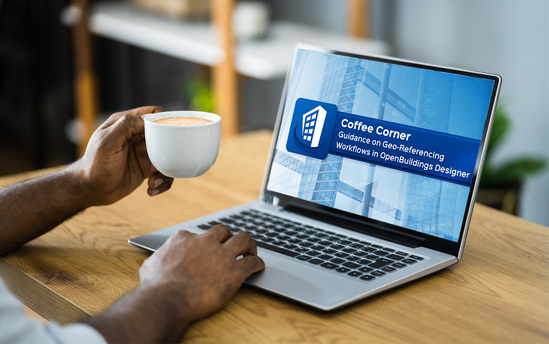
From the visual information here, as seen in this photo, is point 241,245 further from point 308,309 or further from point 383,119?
point 383,119

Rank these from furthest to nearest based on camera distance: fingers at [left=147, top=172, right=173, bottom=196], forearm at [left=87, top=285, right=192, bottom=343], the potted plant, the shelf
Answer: the shelf
the potted plant
fingers at [left=147, top=172, right=173, bottom=196]
forearm at [left=87, top=285, right=192, bottom=343]

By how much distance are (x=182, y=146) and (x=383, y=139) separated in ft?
0.96

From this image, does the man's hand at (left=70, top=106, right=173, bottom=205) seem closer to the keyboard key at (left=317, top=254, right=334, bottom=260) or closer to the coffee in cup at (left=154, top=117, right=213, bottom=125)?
the coffee in cup at (left=154, top=117, right=213, bottom=125)

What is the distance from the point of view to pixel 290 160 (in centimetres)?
98

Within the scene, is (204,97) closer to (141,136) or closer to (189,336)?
(141,136)

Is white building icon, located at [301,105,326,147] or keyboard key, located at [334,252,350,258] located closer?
keyboard key, located at [334,252,350,258]

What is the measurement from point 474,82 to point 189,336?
0.50 metres

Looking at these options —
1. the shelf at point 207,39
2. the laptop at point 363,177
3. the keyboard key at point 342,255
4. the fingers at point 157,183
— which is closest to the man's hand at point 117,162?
the fingers at point 157,183

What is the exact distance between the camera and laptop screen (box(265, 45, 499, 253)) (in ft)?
2.76

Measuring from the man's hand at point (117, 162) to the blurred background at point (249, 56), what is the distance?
4.16 ft

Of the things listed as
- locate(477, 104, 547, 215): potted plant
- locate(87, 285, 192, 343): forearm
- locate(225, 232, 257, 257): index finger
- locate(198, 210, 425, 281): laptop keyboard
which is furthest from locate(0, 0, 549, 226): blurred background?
locate(87, 285, 192, 343): forearm

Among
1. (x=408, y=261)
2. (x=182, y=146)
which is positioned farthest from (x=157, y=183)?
(x=408, y=261)

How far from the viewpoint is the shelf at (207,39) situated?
7.54 feet

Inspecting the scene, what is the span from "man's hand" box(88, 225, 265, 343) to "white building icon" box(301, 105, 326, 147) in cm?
23
